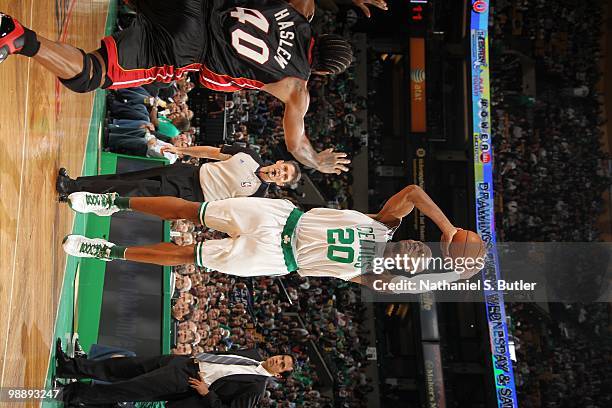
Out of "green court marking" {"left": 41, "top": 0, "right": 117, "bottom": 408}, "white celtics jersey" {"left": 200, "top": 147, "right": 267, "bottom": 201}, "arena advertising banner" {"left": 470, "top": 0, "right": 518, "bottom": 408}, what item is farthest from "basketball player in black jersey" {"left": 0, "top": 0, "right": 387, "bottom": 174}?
"arena advertising banner" {"left": 470, "top": 0, "right": 518, "bottom": 408}

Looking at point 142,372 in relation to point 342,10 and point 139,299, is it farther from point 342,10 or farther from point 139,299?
point 342,10

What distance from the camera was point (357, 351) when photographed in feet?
30.5

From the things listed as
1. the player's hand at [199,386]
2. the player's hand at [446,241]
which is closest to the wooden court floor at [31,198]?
the player's hand at [199,386]

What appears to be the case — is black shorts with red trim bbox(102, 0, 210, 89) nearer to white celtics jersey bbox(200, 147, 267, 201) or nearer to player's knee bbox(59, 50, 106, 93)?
player's knee bbox(59, 50, 106, 93)

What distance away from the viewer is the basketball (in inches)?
143

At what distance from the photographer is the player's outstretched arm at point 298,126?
3.61 metres

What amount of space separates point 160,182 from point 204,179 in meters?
0.35

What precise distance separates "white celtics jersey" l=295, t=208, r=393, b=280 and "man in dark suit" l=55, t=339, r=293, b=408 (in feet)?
3.16

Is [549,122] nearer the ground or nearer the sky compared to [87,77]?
nearer the sky

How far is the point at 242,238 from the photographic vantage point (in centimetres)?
383

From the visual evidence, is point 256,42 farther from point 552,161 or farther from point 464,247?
point 552,161

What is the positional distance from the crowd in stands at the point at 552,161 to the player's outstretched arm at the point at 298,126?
6.20 m

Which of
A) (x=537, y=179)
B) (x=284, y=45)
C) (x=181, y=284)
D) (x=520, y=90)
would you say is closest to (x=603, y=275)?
(x=284, y=45)

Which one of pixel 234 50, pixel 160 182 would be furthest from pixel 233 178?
pixel 234 50
